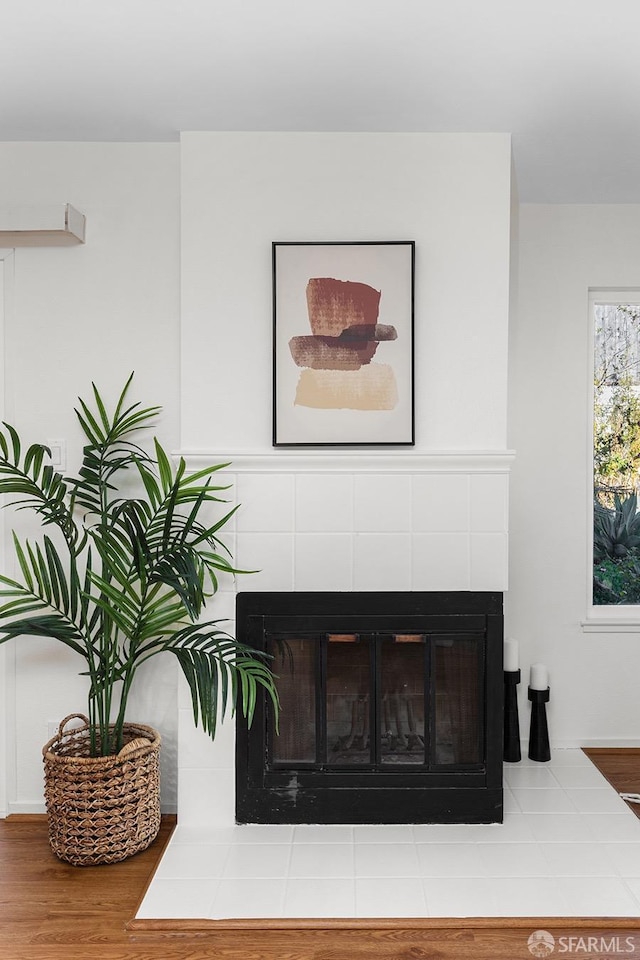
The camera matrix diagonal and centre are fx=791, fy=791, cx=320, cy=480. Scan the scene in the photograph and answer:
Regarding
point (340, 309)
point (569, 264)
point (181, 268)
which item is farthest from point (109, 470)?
point (569, 264)

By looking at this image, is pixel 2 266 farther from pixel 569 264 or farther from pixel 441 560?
pixel 569 264

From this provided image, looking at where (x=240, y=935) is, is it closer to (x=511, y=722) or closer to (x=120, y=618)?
(x=120, y=618)

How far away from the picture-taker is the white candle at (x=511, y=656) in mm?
3203

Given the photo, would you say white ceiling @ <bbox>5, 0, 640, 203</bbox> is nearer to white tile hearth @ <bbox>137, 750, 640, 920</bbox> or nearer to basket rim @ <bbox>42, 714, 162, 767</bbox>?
basket rim @ <bbox>42, 714, 162, 767</bbox>

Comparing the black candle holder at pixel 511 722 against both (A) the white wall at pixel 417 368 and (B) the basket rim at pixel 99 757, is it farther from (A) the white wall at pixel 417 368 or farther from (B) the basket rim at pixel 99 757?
(B) the basket rim at pixel 99 757

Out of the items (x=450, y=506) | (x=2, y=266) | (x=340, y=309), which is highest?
(x=2, y=266)

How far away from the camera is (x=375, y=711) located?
2.63m

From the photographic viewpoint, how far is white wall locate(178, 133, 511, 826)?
8.63 ft

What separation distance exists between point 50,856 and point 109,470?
1.24m

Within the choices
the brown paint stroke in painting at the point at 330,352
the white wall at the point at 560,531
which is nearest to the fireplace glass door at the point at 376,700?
the white wall at the point at 560,531

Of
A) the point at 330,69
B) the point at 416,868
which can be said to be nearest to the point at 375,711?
the point at 416,868

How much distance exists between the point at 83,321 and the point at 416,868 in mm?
2076

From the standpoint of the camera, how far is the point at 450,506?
2650mm

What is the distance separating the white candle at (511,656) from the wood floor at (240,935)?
121 centimetres
